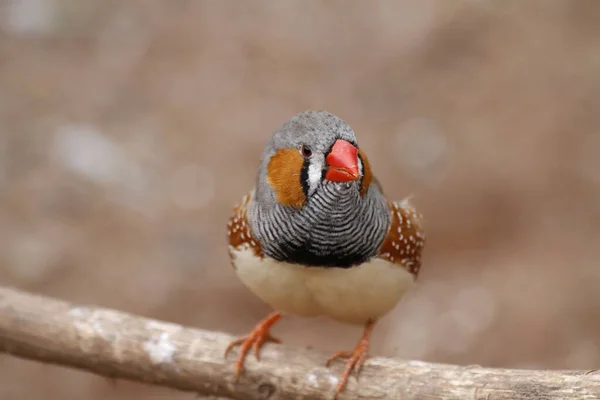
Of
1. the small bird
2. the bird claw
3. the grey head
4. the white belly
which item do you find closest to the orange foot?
the small bird

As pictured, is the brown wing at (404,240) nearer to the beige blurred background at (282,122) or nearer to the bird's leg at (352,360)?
the bird's leg at (352,360)

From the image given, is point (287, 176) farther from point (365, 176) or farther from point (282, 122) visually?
point (282, 122)

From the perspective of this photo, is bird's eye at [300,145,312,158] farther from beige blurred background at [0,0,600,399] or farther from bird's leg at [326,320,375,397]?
beige blurred background at [0,0,600,399]

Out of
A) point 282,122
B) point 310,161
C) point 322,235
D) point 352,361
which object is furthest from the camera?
point 282,122

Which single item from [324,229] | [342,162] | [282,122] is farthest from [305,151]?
[282,122]

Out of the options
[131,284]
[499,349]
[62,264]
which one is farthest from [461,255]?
[62,264]

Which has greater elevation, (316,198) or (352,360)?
(316,198)
